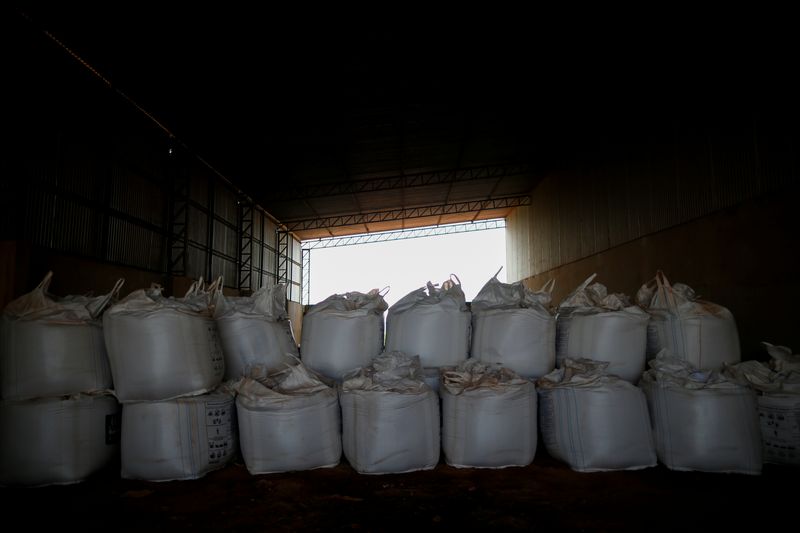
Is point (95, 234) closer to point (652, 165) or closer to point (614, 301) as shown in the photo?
point (614, 301)

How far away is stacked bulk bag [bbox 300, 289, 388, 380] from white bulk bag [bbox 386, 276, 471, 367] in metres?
0.16

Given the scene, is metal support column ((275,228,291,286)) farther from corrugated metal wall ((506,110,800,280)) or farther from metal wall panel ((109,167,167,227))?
corrugated metal wall ((506,110,800,280))

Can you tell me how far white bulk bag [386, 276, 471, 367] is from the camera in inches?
120

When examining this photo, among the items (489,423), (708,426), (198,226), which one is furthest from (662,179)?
(198,226)

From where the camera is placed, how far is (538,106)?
8797 millimetres

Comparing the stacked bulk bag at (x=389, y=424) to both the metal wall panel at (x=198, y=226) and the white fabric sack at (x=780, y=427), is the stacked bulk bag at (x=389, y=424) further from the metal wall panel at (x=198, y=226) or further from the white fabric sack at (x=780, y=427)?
the metal wall panel at (x=198, y=226)

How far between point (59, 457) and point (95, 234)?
228 inches

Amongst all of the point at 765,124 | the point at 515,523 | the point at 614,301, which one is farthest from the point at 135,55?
the point at 765,124

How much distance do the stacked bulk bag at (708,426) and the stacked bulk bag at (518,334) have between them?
2.16ft

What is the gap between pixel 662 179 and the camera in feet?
24.1

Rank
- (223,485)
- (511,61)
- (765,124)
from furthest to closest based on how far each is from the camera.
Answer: (511,61) → (765,124) → (223,485)

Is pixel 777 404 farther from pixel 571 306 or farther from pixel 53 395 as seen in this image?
pixel 53 395

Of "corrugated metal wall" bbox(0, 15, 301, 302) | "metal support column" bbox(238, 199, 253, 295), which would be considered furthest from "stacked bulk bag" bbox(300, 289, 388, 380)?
"metal support column" bbox(238, 199, 253, 295)

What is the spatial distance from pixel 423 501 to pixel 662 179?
6.85 metres
